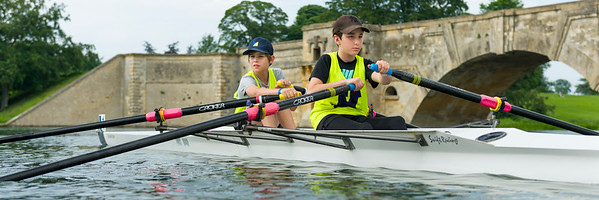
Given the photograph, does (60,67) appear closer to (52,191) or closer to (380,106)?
(380,106)

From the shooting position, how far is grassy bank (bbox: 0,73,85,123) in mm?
36844

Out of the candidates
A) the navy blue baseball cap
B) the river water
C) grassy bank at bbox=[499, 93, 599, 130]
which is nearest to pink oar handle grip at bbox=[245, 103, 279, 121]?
the river water

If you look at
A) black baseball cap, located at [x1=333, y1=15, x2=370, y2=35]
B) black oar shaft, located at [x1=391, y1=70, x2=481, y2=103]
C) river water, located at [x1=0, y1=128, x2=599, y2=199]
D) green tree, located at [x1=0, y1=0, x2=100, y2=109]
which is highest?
green tree, located at [x1=0, y1=0, x2=100, y2=109]

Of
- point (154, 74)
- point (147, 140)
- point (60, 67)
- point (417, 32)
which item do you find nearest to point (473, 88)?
point (417, 32)

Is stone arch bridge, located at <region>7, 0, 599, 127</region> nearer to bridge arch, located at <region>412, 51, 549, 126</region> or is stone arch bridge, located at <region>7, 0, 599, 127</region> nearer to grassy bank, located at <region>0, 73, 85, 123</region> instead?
bridge arch, located at <region>412, 51, 549, 126</region>

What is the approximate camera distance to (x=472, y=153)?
6.14 m

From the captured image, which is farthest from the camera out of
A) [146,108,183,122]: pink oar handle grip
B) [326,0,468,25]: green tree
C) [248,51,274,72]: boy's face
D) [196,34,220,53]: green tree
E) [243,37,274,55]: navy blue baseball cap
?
[196,34,220,53]: green tree

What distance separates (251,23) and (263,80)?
40.6 meters

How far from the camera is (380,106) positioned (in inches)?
1085

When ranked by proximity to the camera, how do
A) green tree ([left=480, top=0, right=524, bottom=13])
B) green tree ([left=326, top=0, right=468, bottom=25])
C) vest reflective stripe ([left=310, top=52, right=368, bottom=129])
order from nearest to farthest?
vest reflective stripe ([left=310, top=52, right=368, bottom=129])
green tree ([left=326, top=0, right=468, bottom=25])
green tree ([left=480, top=0, right=524, bottom=13])

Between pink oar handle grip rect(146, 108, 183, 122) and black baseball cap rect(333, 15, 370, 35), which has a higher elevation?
black baseball cap rect(333, 15, 370, 35)

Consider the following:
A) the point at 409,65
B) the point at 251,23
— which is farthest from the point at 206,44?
the point at 409,65

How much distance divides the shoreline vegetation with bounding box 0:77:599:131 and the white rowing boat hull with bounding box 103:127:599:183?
72.8 feet

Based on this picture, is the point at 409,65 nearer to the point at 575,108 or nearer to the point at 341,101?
the point at 341,101
